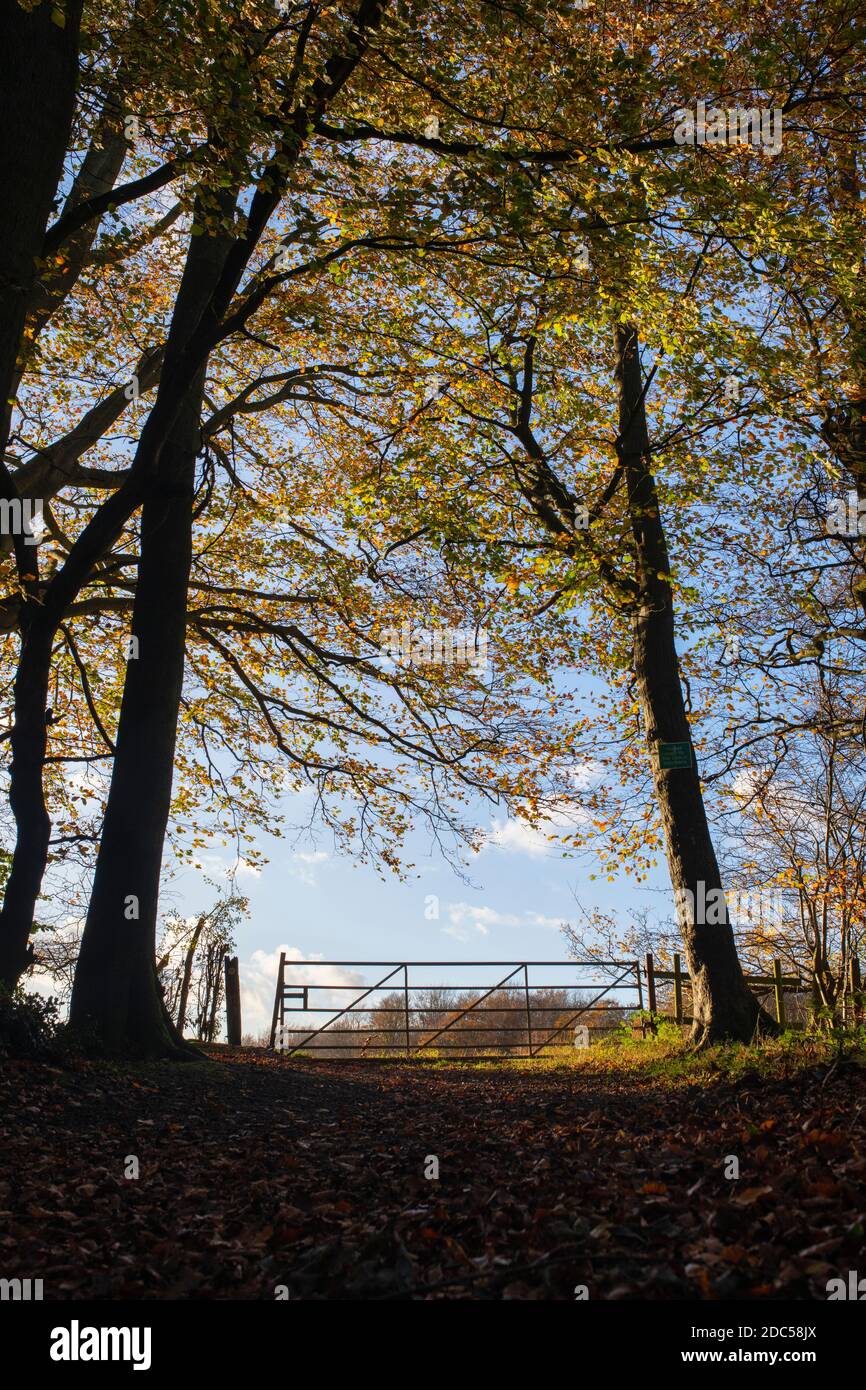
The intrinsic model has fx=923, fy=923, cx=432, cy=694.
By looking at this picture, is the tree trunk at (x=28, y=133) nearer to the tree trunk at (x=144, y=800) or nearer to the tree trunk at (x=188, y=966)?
the tree trunk at (x=144, y=800)

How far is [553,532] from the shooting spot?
39.7ft

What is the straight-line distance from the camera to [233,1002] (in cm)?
1980

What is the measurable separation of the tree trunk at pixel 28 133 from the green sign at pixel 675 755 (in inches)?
302

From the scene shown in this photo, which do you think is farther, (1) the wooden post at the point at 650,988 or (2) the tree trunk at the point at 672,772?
(1) the wooden post at the point at 650,988

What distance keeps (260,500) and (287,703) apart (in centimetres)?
349

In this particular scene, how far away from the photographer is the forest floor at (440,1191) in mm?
3471

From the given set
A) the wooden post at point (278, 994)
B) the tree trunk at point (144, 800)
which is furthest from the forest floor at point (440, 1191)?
the wooden post at point (278, 994)

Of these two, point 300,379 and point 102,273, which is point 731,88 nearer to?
point 300,379

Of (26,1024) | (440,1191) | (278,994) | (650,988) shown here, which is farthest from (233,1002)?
(440,1191)

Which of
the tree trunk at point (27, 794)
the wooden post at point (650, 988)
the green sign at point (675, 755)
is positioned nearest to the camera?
the tree trunk at point (27, 794)

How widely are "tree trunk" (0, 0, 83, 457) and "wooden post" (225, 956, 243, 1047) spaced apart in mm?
15712

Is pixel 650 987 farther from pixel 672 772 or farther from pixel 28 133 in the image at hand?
pixel 28 133

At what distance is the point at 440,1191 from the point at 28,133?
7.21m
